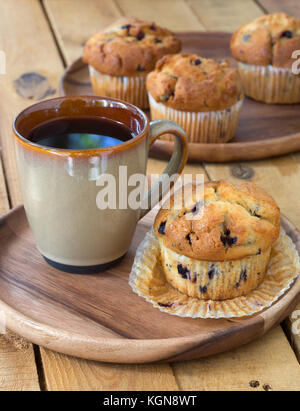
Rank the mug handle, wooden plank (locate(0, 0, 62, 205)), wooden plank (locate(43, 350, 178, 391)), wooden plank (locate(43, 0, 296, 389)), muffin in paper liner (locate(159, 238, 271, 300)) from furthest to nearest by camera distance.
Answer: wooden plank (locate(43, 0, 296, 389)) < wooden plank (locate(0, 0, 62, 205)) < the mug handle < muffin in paper liner (locate(159, 238, 271, 300)) < wooden plank (locate(43, 350, 178, 391))

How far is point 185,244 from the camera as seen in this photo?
33.6 inches

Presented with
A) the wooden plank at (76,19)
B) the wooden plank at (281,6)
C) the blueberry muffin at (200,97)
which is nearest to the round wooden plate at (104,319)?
the blueberry muffin at (200,97)

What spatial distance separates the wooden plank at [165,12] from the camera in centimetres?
195

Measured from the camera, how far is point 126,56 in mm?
1485

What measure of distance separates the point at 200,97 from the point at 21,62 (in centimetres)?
68

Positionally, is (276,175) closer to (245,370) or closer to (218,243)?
(218,243)

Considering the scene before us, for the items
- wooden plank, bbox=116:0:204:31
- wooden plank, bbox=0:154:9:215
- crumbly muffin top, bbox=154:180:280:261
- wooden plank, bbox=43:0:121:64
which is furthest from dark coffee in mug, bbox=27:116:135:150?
wooden plank, bbox=116:0:204:31

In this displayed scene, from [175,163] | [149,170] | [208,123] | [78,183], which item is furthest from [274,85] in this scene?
[78,183]

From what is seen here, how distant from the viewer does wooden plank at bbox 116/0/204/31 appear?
195 cm

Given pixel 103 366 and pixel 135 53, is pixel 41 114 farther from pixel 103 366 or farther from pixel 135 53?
pixel 135 53

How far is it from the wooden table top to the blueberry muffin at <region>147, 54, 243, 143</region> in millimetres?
89

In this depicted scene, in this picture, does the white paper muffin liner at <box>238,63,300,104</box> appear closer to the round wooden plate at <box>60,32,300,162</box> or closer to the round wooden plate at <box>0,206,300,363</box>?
the round wooden plate at <box>60,32,300,162</box>

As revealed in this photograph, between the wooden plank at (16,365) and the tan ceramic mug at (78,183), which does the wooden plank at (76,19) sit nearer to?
the tan ceramic mug at (78,183)

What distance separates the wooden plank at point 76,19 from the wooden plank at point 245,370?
1.20 metres
